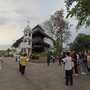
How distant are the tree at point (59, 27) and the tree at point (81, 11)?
56825mm

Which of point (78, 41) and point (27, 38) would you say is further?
point (78, 41)

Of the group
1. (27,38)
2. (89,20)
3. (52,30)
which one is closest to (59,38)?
(52,30)

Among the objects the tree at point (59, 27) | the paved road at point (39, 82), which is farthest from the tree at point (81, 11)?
the tree at point (59, 27)

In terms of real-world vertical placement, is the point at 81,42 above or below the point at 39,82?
above

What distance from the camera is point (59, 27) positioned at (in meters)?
91.3

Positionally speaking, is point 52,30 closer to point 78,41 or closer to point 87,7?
point 78,41

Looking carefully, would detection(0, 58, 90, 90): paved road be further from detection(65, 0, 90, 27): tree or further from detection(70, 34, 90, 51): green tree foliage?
detection(70, 34, 90, 51): green tree foliage

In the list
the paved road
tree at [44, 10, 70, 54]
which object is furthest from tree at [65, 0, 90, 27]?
tree at [44, 10, 70, 54]

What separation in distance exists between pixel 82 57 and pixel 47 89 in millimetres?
10785

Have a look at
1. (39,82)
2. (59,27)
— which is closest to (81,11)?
(39,82)

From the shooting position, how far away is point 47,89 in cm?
1656

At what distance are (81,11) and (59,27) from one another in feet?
207

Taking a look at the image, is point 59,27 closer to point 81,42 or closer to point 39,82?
point 81,42

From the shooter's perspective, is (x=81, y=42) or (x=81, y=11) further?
(x=81, y=42)
